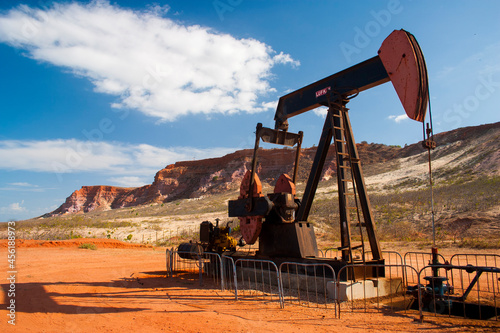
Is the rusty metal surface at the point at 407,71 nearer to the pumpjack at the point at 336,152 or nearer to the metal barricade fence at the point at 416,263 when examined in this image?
the pumpjack at the point at 336,152

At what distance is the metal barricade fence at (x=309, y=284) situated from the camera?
604 cm

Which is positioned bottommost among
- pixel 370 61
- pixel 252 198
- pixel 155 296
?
pixel 155 296

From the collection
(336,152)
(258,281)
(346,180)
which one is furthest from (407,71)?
(258,281)

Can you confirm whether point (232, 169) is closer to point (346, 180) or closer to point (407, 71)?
point (346, 180)

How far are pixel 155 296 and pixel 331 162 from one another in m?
61.7

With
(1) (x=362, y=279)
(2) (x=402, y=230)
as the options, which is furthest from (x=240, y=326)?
(2) (x=402, y=230)

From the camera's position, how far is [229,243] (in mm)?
9672

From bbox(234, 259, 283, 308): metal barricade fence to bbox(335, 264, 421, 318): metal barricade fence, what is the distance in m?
1.20

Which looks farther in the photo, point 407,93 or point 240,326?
point 407,93

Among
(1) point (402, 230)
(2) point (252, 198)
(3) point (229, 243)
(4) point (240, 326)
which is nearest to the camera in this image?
(4) point (240, 326)

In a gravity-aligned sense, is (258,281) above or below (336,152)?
below

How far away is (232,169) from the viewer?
75.1m

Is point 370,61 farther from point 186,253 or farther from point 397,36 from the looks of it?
point 186,253

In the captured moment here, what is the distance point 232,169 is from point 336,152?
68.8m
